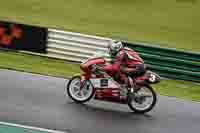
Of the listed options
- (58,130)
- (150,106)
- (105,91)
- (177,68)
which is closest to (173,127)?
(150,106)

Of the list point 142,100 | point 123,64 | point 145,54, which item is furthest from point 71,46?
point 142,100

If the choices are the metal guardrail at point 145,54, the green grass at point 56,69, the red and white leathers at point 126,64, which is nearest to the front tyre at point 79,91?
the red and white leathers at point 126,64

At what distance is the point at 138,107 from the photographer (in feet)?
42.2

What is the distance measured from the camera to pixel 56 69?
642 inches

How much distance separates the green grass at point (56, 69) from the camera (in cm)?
1531

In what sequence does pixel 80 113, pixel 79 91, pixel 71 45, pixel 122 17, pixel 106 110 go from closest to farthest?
1. pixel 80 113
2. pixel 106 110
3. pixel 79 91
4. pixel 71 45
5. pixel 122 17

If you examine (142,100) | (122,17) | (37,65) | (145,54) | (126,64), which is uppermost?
(122,17)

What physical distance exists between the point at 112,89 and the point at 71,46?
15.9ft

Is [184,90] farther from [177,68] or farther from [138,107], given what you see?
[138,107]

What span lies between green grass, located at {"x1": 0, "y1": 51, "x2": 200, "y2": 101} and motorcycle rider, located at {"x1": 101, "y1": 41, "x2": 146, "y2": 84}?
90.7 inches

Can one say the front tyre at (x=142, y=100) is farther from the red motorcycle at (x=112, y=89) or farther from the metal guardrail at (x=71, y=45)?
the metal guardrail at (x=71, y=45)

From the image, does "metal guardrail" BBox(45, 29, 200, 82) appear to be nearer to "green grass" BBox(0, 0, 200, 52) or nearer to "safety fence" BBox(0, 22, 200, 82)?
"safety fence" BBox(0, 22, 200, 82)

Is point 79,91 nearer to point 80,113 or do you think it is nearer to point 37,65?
point 80,113

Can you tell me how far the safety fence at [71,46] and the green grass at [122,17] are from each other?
4031mm
